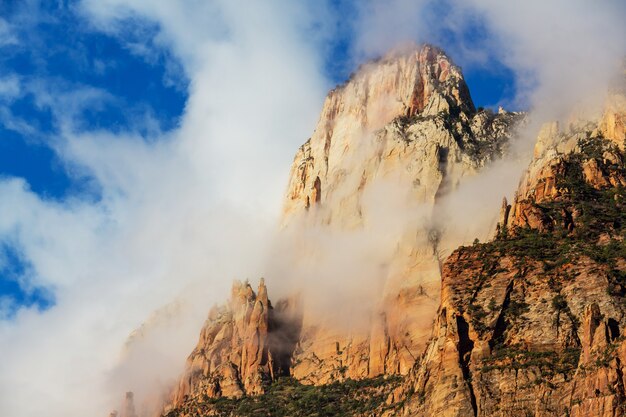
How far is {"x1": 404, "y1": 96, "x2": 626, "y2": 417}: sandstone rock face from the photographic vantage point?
118688mm

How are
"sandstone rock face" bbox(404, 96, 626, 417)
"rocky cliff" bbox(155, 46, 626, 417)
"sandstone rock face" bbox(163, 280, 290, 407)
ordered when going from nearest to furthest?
1. "sandstone rock face" bbox(404, 96, 626, 417)
2. "rocky cliff" bbox(155, 46, 626, 417)
3. "sandstone rock face" bbox(163, 280, 290, 407)

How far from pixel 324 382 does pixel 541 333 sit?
56358mm

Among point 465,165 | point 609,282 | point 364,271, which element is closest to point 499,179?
point 465,165

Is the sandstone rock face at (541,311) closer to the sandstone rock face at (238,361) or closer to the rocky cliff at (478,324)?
the rocky cliff at (478,324)

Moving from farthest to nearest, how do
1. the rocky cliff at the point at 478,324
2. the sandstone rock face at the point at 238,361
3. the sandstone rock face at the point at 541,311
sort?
the sandstone rock face at the point at 238,361 → the rocky cliff at the point at 478,324 → the sandstone rock face at the point at 541,311

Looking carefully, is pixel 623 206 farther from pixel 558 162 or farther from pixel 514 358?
pixel 514 358

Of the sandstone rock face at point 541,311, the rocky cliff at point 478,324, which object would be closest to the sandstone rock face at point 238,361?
the rocky cliff at point 478,324

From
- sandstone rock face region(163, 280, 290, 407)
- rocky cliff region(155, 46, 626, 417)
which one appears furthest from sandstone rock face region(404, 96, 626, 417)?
sandstone rock face region(163, 280, 290, 407)

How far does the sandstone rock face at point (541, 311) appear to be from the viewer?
11869cm

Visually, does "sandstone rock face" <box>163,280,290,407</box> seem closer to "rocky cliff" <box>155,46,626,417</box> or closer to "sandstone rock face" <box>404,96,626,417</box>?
"rocky cliff" <box>155,46,626,417</box>

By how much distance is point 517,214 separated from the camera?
148 meters

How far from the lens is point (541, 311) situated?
131 metres

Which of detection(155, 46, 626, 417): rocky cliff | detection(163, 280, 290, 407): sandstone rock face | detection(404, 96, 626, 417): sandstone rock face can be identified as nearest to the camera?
detection(404, 96, 626, 417): sandstone rock face

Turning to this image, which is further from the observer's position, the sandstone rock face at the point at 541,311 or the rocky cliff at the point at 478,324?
the rocky cliff at the point at 478,324
